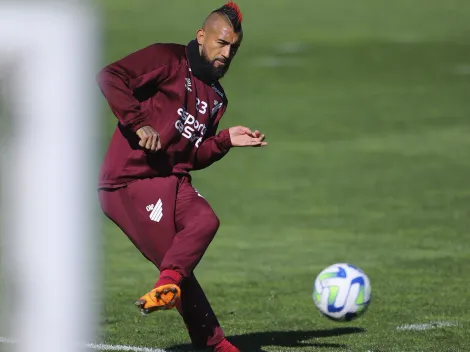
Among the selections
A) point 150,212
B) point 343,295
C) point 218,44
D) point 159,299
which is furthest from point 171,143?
point 343,295

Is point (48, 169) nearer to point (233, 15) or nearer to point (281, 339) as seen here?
point (233, 15)

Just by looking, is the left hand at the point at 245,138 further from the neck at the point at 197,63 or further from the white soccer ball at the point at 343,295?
the white soccer ball at the point at 343,295

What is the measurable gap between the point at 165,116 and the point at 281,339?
194 cm

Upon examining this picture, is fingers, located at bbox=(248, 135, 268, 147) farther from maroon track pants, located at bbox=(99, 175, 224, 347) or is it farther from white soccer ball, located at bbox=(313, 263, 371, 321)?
white soccer ball, located at bbox=(313, 263, 371, 321)

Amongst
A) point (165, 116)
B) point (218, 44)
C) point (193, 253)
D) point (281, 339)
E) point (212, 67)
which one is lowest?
point (281, 339)

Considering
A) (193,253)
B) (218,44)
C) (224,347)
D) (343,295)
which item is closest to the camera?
(193,253)

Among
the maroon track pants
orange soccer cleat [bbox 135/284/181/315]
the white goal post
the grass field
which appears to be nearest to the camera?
the white goal post

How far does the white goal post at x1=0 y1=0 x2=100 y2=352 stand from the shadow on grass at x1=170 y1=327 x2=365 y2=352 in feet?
13.7

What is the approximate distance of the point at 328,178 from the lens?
51.4 ft

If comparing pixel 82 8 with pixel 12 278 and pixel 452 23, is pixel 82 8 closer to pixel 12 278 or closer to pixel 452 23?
pixel 12 278

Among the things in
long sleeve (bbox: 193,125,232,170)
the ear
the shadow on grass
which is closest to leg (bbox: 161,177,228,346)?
long sleeve (bbox: 193,125,232,170)

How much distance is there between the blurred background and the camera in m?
8.88

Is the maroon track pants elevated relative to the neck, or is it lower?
lower

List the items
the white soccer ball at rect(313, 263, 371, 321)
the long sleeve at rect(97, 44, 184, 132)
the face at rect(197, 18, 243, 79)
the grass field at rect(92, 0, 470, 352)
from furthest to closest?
the grass field at rect(92, 0, 470, 352)
the white soccer ball at rect(313, 263, 371, 321)
the face at rect(197, 18, 243, 79)
the long sleeve at rect(97, 44, 184, 132)
